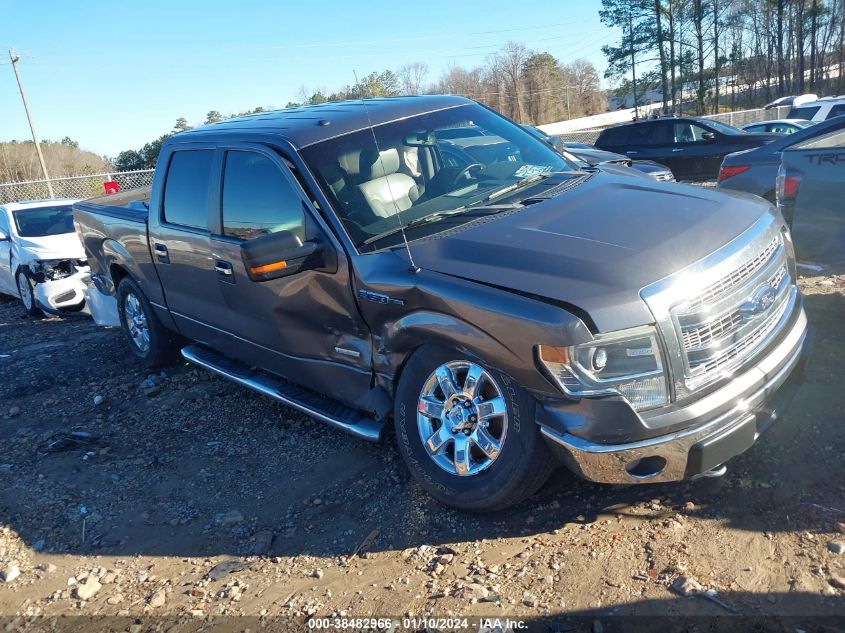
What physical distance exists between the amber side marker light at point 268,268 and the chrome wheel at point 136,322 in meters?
3.15

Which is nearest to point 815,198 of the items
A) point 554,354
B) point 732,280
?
point 732,280

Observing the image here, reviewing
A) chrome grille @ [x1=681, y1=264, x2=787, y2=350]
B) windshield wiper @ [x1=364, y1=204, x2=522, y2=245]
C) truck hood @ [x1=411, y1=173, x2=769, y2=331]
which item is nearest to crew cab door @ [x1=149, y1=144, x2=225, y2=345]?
windshield wiper @ [x1=364, y1=204, x2=522, y2=245]

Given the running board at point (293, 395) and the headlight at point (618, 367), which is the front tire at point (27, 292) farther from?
the headlight at point (618, 367)

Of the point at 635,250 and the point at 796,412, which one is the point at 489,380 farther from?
the point at 796,412

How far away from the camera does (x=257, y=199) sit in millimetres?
4234

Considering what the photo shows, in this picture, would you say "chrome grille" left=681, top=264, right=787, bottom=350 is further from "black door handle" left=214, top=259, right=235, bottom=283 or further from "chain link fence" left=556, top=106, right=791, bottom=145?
"chain link fence" left=556, top=106, right=791, bottom=145

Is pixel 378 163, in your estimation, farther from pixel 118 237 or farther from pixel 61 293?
pixel 61 293

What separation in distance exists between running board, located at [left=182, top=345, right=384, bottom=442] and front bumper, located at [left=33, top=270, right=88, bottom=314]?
4.69 m

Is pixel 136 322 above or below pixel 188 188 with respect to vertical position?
below

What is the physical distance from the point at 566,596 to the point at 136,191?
19.4 ft

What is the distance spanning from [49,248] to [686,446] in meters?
9.20

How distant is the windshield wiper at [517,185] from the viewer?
3939 mm

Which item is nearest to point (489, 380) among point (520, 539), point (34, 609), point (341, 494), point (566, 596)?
point (520, 539)

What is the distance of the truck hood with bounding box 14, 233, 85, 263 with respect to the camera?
938 cm
